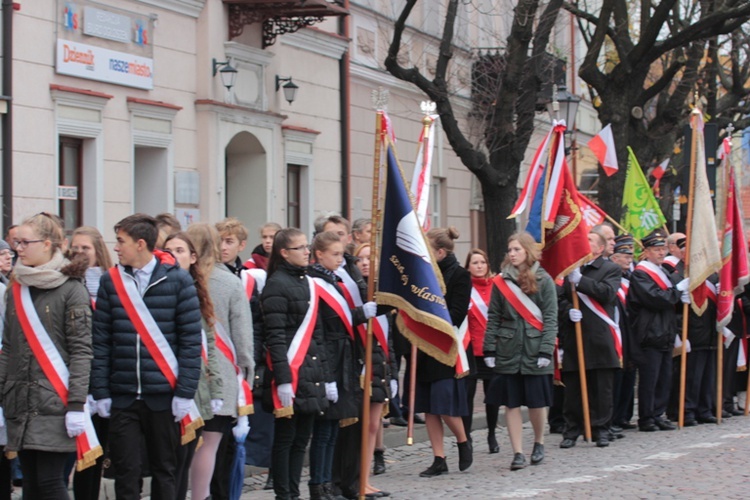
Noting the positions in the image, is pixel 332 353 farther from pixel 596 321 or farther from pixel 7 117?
pixel 7 117

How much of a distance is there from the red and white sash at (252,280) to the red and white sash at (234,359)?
1.13m

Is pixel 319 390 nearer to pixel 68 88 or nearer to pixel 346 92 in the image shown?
pixel 68 88

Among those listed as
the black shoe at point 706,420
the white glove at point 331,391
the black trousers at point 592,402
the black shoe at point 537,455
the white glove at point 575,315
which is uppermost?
the white glove at point 575,315

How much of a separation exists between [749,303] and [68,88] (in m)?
7.91

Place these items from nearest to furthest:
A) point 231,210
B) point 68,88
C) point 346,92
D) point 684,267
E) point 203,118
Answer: point 684,267 < point 68,88 < point 203,118 < point 231,210 < point 346,92

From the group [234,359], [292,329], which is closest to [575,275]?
[292,329]

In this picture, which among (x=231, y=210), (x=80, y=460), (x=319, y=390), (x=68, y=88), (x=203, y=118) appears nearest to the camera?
(x=80, y=460)

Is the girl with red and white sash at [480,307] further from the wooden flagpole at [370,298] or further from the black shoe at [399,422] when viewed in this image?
the wooden flagpole at [370,298]

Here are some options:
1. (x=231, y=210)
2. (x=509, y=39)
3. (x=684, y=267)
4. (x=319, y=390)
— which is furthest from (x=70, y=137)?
(x=319, y=390)

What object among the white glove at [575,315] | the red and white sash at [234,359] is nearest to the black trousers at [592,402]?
the white glove at [575,315]

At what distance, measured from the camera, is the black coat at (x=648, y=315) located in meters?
12.6

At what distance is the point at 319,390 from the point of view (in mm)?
8305

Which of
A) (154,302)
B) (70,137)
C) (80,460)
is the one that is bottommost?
(80,460)

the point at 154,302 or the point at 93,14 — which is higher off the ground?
the point at 93,14
